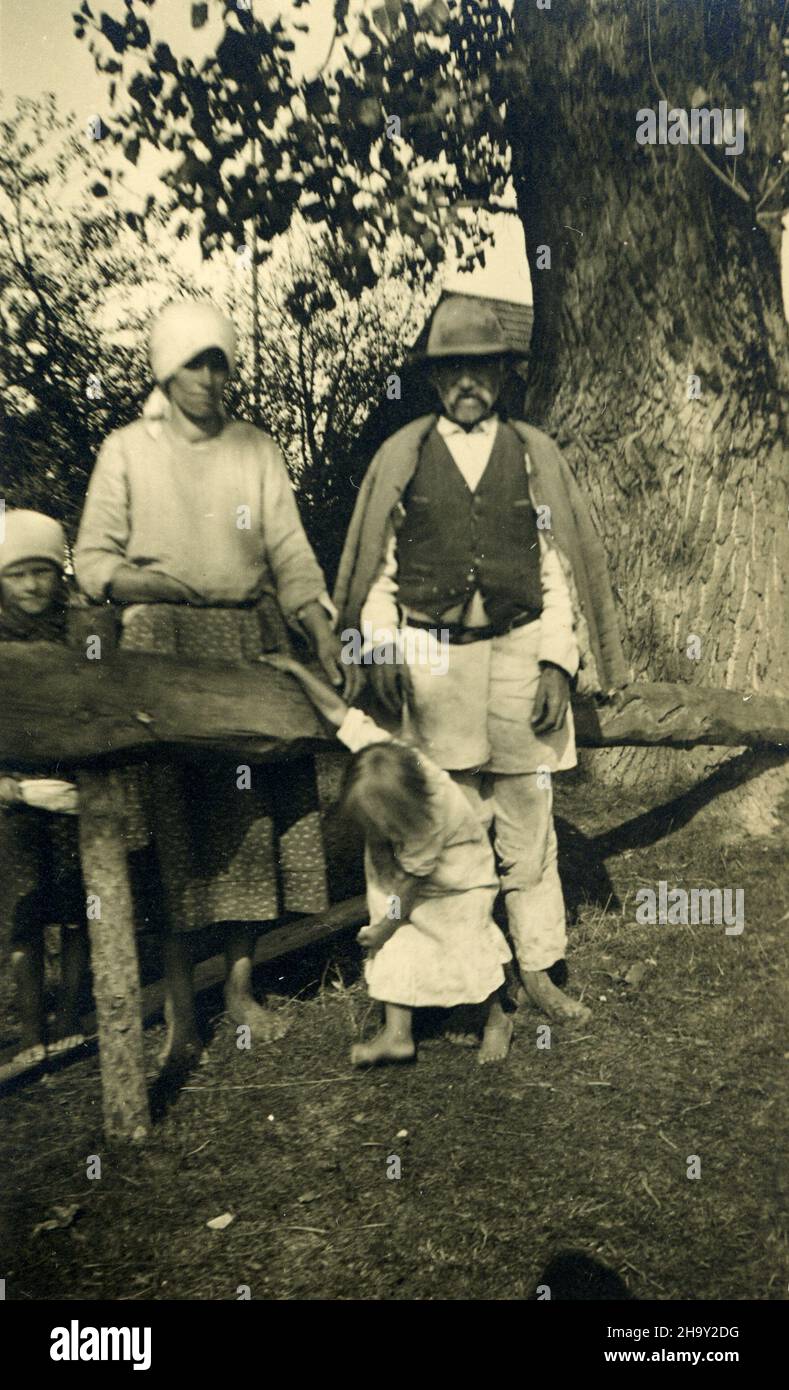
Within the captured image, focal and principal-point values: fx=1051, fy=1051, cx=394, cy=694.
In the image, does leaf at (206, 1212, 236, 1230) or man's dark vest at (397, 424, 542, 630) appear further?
man's dark vest at (397, 424, 542, 630)

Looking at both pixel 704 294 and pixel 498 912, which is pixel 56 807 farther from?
pixel 704 294

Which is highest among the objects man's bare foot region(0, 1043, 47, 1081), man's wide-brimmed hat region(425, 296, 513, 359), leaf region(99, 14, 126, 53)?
leaf region(99, 14, 126, 53)

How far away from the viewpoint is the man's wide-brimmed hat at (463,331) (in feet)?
11.5

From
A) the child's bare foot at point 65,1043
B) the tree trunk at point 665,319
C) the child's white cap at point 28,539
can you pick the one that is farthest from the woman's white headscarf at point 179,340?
the child's bare foot at point 65,1043

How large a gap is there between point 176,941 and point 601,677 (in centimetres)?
181

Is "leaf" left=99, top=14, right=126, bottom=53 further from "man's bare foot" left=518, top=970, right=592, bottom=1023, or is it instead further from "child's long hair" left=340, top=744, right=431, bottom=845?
"man's bare foot" left=518, top=970, right=592, bottom=1023

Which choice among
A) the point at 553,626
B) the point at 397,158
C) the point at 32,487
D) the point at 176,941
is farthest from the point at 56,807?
the point at 397,158

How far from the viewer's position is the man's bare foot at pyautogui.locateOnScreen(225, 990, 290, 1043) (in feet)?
11.9

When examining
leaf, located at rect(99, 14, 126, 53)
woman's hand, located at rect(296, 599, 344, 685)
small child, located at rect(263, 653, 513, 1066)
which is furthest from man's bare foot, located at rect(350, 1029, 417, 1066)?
leaf, located at rect(99, 14, 126, 53)

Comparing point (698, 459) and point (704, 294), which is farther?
point (698, 459)

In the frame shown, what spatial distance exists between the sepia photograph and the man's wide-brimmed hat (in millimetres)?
16

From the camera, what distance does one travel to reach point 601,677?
13.0 ft
